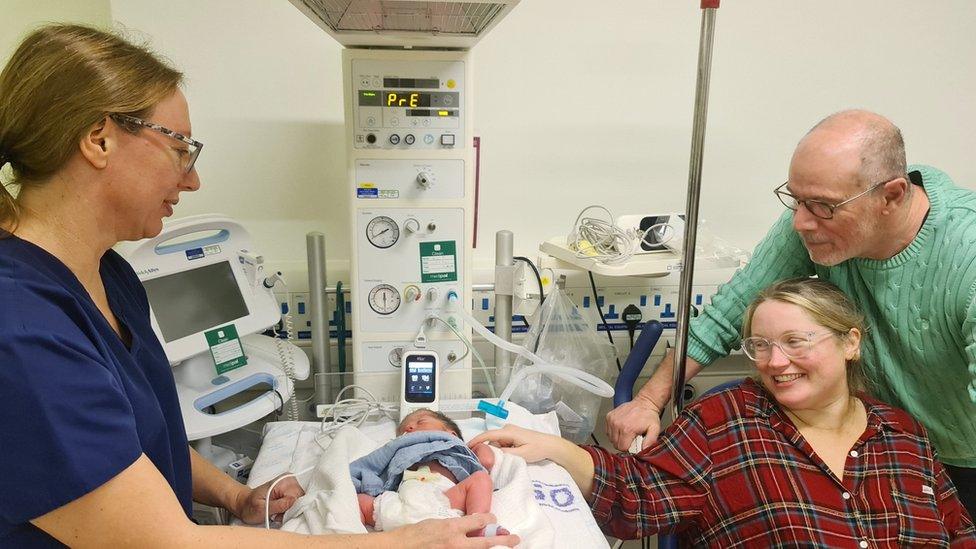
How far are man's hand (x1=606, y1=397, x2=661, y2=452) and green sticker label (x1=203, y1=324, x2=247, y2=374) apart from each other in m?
1.03

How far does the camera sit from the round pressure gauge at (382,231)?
170 centimetres

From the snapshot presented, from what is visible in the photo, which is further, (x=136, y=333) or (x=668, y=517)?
(x=668, y=517)

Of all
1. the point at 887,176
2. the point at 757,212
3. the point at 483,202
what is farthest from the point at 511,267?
the point at 757,212

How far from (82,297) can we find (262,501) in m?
0.59

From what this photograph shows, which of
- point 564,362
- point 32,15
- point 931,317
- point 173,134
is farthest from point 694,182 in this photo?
point 32,15

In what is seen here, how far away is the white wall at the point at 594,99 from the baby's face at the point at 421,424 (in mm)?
866

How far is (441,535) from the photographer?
1.08m

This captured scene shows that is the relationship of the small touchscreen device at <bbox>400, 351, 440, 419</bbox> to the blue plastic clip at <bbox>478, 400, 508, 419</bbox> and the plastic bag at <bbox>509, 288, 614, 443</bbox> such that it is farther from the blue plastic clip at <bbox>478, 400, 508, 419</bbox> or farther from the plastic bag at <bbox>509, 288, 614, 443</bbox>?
the plastic bag at <bbox>509, 288, 614, 443</bbox>

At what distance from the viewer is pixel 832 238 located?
1524 mm

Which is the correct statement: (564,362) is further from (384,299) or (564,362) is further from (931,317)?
(931,317)

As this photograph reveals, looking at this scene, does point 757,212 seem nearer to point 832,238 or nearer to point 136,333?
point 832,238

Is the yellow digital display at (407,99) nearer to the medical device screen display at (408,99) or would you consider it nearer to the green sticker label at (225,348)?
the medical device screen display at (408,99)

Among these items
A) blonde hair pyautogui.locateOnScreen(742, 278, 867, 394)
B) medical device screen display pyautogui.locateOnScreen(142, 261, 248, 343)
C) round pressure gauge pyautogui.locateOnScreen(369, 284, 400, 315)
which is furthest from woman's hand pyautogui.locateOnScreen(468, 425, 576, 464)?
medical device screen display pyautogui.locateOnScreen(142, 261, 248, 343)

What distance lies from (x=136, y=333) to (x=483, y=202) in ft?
4.66
